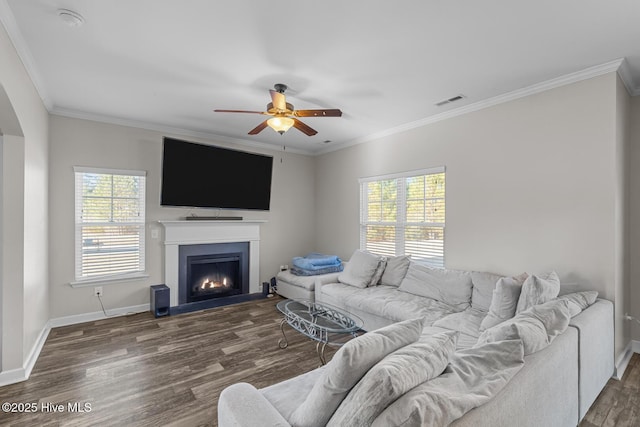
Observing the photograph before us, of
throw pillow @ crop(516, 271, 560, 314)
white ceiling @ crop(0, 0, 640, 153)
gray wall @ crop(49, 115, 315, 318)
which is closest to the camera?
white ceiling @ crop(0, 0, 640, 153)

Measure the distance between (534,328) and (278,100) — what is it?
97.9 inches

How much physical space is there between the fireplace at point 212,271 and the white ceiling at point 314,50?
2.18m

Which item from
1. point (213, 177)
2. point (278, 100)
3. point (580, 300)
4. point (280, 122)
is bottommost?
point (580, 300)

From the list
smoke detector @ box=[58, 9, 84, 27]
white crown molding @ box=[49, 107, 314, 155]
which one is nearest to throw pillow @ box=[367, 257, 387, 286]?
white crown molding @ box=[49, 107, 314, 155]

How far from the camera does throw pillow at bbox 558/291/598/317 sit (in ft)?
7.52

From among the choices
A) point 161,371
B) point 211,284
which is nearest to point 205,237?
point 211,284

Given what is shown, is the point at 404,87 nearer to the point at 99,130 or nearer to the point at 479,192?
the point at 479,192

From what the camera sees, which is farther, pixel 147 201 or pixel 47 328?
pixel 147 201

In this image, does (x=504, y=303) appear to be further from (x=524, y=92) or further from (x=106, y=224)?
(x=106, y=224)

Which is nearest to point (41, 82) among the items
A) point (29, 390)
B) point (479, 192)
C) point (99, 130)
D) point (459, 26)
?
point (99, 130)

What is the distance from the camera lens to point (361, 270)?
4316mm

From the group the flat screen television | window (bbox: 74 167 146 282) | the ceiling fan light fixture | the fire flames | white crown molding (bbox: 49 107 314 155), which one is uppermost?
white crown molding (bbox: 49 107 314 155)

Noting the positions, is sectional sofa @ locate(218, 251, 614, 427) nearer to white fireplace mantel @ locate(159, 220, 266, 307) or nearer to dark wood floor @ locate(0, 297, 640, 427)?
dark wood floor @ locate(0, 297, 640, 427)

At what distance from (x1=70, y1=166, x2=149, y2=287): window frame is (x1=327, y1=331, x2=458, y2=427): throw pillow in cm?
415
